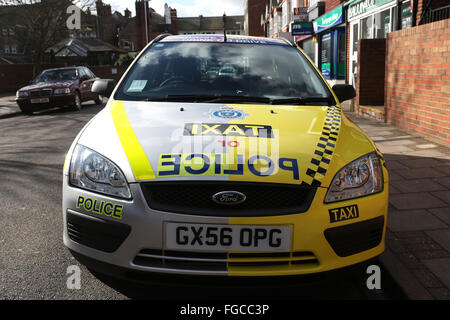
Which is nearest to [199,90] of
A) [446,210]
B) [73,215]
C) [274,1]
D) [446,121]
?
[73,215]

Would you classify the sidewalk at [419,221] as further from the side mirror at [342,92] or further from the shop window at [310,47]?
the shop window at [310,47]

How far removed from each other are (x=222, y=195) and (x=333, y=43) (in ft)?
60.3

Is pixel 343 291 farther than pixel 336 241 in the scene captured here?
Yes

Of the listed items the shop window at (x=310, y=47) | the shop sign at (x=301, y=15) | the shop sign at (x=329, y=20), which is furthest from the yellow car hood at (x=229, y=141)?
the shop window at (x=310, y=47)

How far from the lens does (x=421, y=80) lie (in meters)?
7.49

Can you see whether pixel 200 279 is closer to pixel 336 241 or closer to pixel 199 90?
pixel 336 241

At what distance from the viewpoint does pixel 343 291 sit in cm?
267

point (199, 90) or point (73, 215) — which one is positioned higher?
point (199, 90)

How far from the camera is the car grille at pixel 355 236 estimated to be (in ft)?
7.41

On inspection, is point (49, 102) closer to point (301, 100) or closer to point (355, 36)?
point (355, 36)

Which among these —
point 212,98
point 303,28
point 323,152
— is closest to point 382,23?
point 303,28

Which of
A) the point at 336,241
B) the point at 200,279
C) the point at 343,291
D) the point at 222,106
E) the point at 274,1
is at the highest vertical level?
the point at 274,1

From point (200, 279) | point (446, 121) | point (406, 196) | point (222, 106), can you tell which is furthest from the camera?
point (446, 121)
